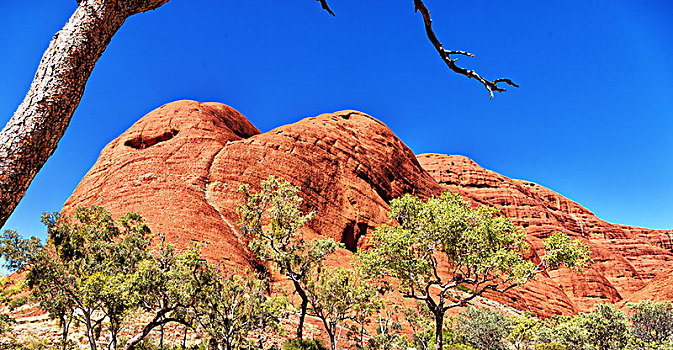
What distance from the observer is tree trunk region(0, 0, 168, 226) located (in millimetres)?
2682

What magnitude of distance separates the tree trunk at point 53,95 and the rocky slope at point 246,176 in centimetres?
3525

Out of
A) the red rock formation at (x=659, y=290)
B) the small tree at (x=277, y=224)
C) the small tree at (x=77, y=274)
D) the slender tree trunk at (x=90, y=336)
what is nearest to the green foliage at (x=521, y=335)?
the small tree at (x=277, y=224)

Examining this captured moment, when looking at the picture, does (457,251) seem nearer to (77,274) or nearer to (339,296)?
(339,296)

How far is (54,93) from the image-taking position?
290cm

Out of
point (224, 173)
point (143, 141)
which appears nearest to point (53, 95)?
point (224, 173)

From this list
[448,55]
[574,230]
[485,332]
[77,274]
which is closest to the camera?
[448,55]

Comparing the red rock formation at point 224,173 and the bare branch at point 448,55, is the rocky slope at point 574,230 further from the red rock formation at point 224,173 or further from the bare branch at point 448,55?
the bare branch at point 448,55

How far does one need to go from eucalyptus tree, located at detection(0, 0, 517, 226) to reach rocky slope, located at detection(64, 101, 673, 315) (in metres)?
35.2

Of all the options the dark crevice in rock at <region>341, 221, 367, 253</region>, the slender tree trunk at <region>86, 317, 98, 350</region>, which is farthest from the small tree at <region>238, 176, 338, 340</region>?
the dark crevice in rock at <region>341, 221, 367, 253</region>

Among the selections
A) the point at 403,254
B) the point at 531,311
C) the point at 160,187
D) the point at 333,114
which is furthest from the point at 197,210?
the point at 531,311

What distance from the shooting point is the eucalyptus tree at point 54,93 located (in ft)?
8.81

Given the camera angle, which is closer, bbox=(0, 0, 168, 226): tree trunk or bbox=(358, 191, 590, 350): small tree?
bbox=(0, 0, 168, 226): tree trunk

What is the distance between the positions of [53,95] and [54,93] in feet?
0.07

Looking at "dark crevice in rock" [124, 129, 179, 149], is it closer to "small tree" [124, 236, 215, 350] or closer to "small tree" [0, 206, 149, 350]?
"small tree" [0, 206, 149, 350]
